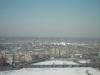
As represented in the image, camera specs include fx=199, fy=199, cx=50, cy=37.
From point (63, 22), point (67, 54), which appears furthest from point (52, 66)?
point (63, 22)

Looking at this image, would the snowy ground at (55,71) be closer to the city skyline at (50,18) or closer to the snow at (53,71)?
the snow at (53,71)

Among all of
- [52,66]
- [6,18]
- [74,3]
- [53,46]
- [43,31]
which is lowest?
[52,66]

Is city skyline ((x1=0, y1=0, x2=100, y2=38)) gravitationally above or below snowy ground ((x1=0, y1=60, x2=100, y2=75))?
above

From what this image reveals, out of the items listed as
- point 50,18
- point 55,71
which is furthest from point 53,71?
point 50,18

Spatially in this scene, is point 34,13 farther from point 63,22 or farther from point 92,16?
point 92,16

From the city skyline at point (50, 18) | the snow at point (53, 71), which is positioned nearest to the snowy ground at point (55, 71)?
the snow at point (53, 71)

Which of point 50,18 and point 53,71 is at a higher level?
point 50,18

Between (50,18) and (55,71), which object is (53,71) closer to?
(55,71)

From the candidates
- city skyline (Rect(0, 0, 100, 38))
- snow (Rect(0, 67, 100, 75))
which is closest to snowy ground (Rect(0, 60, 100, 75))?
snow (Rect(0, 67, 100, 75))

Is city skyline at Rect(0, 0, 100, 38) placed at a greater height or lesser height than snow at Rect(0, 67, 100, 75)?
greater

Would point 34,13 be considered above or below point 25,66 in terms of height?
above

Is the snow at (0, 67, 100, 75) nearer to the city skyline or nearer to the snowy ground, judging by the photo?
the snowy ground
